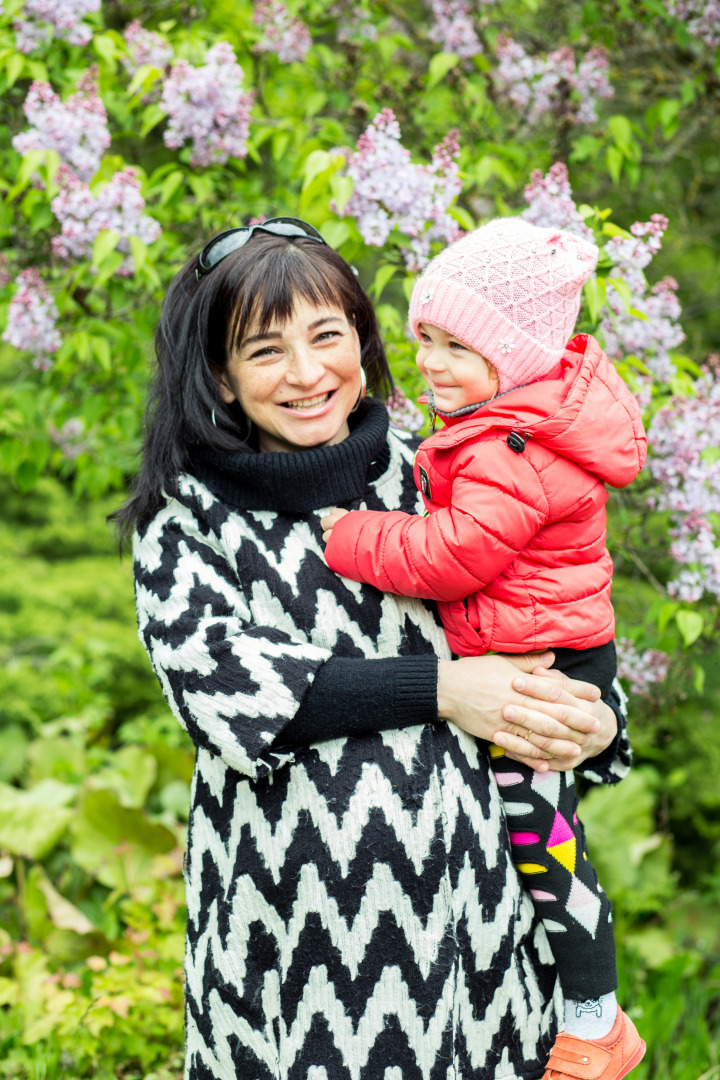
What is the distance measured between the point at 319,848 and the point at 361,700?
0.85 ft

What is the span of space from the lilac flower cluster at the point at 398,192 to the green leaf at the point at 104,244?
1.89 ft

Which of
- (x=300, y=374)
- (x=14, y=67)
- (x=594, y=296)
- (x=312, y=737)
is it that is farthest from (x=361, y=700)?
(x=14, y=67)

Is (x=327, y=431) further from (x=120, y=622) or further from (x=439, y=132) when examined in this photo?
(x=120, y=622)

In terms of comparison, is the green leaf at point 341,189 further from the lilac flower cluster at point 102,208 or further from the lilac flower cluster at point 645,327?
the lilac flower cluster at point 645,327

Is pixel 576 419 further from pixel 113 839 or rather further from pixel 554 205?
pixel 113 839

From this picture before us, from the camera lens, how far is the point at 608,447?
1.59m

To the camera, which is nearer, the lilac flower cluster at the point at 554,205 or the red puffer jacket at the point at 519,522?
the red puffer jacket at the point at 519,522

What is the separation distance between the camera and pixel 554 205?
224 centimetres

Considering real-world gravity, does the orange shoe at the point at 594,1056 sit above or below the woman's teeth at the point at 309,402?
below

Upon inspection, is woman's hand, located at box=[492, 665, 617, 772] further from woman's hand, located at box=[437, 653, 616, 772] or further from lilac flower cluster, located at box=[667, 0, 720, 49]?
lilac flower cluster, located at box=[667, 0, 720, 49]

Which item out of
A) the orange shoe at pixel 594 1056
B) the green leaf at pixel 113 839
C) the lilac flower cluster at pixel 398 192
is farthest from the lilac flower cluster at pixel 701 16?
the green leaf at pixel 113 839

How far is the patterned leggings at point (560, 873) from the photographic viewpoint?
1.69 metres

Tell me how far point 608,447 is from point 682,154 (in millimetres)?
2426

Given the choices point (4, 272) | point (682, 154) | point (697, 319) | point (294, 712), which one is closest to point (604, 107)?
point (682, 154)
